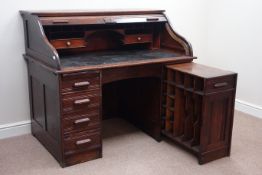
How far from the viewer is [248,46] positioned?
342cm

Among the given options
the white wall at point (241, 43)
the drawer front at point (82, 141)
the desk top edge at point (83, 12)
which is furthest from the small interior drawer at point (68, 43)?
the white wall at point (241, 43)

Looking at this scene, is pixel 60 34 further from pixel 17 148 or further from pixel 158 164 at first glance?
pixel 158 164

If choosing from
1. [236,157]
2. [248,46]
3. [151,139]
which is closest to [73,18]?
[151,139]

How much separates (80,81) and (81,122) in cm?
31

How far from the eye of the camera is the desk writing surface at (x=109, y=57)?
2.45 metres

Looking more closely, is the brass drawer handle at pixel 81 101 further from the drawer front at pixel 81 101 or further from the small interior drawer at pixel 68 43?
the small interior drawer at pixel 68 43

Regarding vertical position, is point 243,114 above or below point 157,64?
below

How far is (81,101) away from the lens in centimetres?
232

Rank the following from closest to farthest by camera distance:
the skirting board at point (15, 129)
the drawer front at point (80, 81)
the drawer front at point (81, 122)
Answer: the drawer front at point (80, 81)
the drawer front at point (81, 122)
the skirting board at point (15, 129)

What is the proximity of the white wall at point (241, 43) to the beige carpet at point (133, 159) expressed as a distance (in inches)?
25.1

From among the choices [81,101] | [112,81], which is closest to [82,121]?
[81,101]

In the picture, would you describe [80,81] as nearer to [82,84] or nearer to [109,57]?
[82,84]

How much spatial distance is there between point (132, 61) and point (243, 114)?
162 cm

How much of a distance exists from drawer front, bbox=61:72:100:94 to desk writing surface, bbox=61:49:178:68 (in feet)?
0.38
